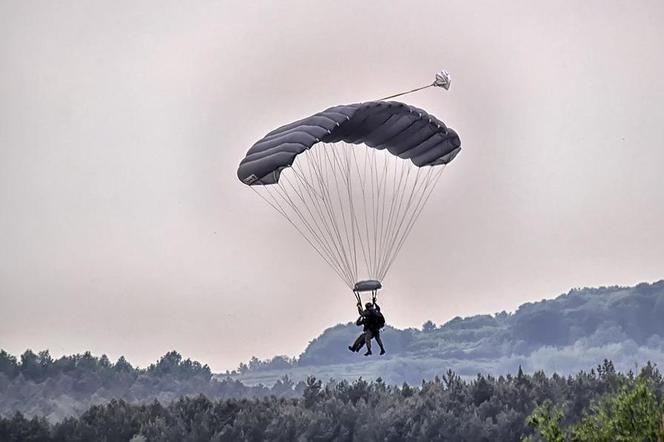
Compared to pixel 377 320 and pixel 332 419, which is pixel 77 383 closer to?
pixel 332 419

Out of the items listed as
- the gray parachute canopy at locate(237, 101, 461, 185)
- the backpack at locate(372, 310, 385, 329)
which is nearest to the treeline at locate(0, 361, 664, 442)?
the gray parachute canopy at locate(237, 101, 461, 185)

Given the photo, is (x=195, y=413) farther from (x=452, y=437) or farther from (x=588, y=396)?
(x=588, y=396)

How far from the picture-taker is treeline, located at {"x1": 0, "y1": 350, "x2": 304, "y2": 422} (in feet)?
406

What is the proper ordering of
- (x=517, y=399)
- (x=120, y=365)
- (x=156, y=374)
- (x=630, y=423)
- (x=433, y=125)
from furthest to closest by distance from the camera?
(x=156, y=374) < (x=120, y=365) < (x=517, y=399) < (x=433, y=125) < (x=630, y=423)

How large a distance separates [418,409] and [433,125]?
7322cm

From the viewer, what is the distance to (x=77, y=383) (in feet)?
433

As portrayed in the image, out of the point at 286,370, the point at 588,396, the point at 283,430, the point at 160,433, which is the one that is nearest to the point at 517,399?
the point at 588,396

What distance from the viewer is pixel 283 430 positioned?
11788 centimetres

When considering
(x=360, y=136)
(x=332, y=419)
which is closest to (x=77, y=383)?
(x=332, y=419)

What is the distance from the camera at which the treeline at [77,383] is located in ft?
406

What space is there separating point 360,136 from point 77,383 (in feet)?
279

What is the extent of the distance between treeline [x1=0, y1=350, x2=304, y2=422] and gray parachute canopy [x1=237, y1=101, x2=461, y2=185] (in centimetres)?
7157

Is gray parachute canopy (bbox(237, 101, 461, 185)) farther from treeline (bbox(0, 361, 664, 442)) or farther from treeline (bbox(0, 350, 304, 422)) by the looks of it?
treeline (bbox(0, 350, 304, 422))

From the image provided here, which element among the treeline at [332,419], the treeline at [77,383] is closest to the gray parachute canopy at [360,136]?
the treeline at [332,419]
